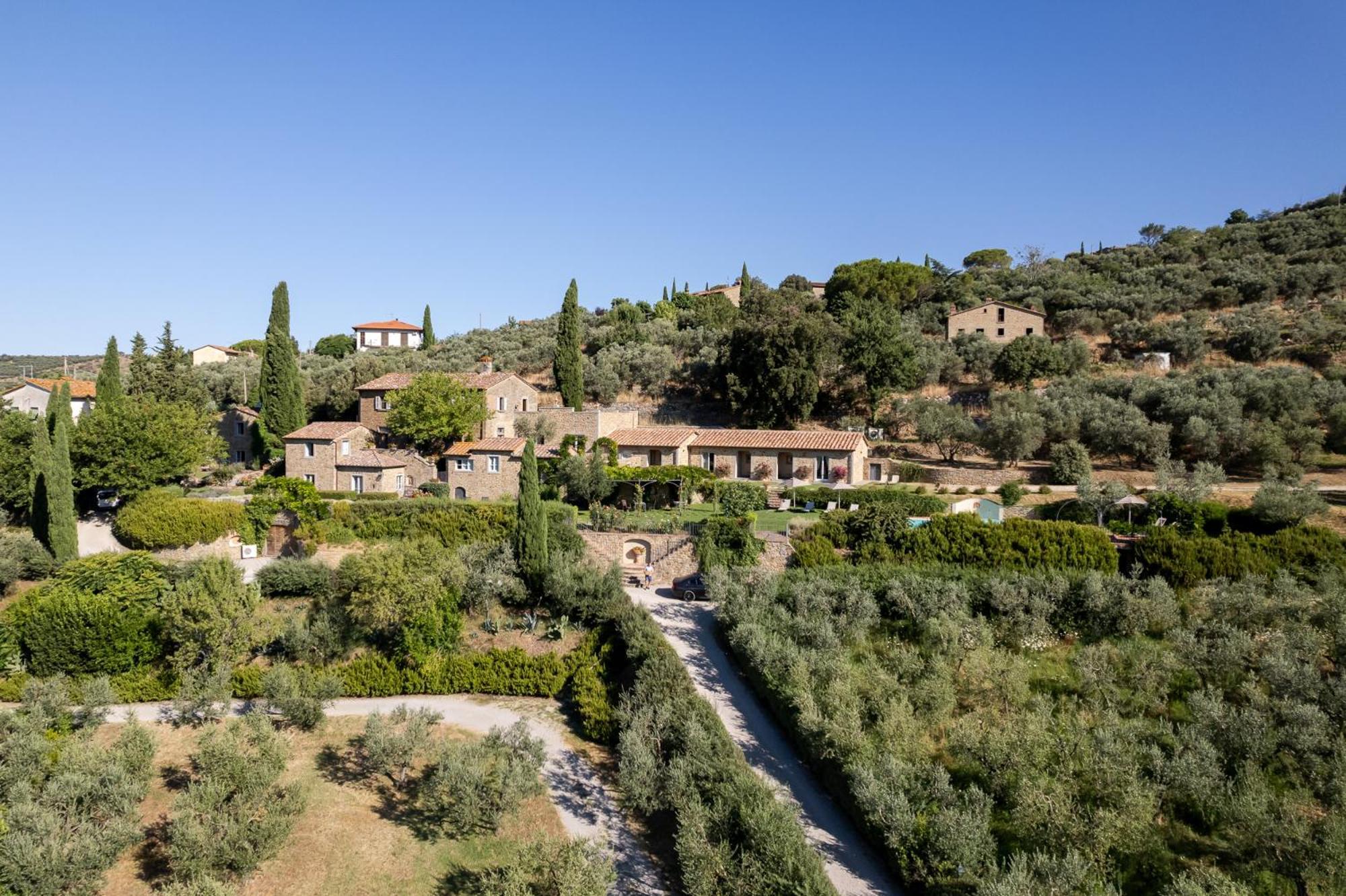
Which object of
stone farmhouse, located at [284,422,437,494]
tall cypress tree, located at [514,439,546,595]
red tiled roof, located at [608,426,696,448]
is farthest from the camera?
red tiled roof, located at [608,426,696,448]

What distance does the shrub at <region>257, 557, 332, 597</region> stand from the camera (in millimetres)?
26344

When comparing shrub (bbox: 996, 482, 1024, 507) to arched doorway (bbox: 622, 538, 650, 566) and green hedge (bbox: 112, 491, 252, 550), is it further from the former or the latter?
green hedge (bbox: 112, 491, 252, 550)

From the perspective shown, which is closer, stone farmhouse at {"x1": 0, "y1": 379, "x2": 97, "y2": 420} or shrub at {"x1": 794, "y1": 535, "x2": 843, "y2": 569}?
shrub at {"x1": 794, "y1": 535, "x2": 843, "y2": 569}

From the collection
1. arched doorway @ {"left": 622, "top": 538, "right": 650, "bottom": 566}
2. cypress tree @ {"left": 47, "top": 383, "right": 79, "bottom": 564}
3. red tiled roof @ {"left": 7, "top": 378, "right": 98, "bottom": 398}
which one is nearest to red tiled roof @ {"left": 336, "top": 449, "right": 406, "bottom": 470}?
cypress tree @ {"left": 47, "top": 383, "right": 79, "bottom": 564}

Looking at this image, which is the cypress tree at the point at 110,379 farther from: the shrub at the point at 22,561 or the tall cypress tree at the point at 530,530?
the tall cypress tree at the point at 530,530

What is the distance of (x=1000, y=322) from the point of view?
182 ft

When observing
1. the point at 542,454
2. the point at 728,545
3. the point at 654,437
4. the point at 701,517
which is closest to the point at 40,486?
the point at 542,454

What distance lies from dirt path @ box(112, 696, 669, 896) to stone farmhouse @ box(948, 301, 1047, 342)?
45559mm

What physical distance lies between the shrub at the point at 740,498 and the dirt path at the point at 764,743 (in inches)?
238

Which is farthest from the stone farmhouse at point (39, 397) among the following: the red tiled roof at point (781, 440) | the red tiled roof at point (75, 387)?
the red tiled roof at point (781, 440)

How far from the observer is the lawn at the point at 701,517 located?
29.4m

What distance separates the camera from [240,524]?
102 feet

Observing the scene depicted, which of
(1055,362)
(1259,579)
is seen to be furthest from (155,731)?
(1055,362)

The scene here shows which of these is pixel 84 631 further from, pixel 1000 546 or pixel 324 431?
pixel 1000 546
